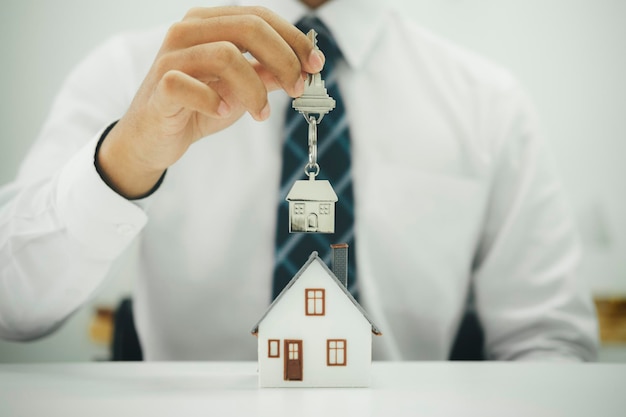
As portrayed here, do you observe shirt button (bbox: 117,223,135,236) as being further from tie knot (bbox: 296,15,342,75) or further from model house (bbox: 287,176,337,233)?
tie knot (bbox: 296,15,342,75)

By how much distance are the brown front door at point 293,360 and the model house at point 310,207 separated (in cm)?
16

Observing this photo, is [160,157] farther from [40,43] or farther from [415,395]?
[40,43]

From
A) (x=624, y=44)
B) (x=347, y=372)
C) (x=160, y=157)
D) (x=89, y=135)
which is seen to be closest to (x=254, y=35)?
(x=160, y=157)

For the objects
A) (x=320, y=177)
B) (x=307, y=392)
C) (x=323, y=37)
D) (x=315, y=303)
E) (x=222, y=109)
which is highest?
(x=323, y=37)

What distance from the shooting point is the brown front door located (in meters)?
0.94

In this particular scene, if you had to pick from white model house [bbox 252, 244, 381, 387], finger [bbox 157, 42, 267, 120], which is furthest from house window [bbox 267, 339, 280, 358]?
finger [bbox 157, 42, 267, 120]

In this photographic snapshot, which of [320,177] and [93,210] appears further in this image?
[320,177]

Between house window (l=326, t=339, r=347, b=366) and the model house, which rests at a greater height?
the model house

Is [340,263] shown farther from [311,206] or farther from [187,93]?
[187,93]

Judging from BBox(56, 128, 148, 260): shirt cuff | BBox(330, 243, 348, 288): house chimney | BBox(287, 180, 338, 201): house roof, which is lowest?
BBox(330, 243, 348, 288): house chimney

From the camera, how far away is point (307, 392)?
927 millimetres

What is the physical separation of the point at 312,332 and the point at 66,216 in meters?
0.54

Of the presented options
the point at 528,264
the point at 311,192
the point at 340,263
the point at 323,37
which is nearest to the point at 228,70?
the point at 311,192

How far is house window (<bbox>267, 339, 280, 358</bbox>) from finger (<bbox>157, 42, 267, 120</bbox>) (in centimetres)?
31
